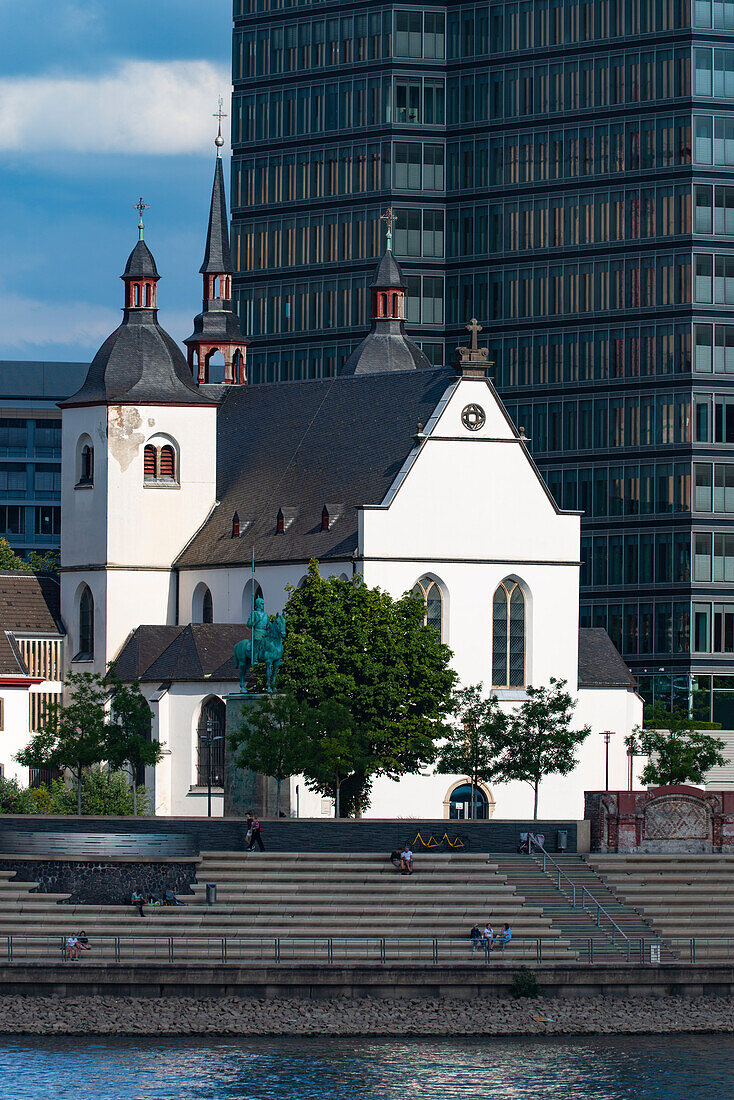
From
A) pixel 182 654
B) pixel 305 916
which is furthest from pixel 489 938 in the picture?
pixel 182 654

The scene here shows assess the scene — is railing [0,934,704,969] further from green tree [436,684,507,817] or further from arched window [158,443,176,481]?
arched window [158,443,176,481]

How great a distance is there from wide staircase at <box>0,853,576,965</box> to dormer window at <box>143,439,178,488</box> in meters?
40.2

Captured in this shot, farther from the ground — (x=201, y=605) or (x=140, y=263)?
(x=140, y=263)

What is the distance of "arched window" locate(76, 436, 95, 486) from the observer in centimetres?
11331

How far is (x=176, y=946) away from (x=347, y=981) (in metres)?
4.84

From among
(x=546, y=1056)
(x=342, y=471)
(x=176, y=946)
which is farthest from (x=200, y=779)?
(x=546, y=1056)

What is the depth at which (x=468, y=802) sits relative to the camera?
100250mm

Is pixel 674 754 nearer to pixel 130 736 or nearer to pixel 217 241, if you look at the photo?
pixel 130 736

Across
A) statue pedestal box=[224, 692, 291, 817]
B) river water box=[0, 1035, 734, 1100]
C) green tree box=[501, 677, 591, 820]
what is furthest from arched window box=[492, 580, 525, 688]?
river water box=[0, 1035, 734, 1100]

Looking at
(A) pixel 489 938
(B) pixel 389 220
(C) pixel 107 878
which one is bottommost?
(A) pixel 489 938

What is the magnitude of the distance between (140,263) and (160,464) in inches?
370

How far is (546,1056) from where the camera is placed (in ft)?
205

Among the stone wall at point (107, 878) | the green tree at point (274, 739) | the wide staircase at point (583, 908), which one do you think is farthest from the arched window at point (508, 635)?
the stone wall at point (107, 878)

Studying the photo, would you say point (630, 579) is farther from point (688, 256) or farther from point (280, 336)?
point (280, 336)
